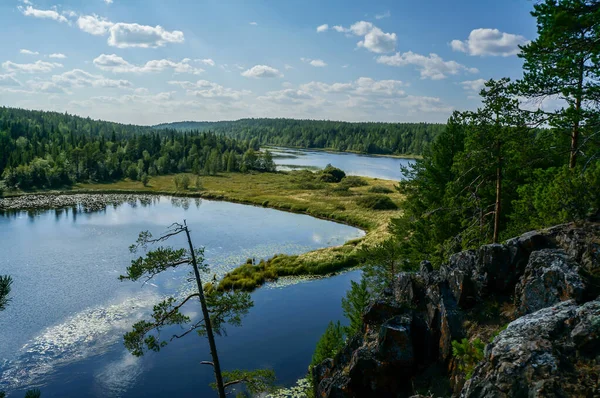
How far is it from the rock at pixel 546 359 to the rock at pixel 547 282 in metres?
1.71

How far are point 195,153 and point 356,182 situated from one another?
69883mm

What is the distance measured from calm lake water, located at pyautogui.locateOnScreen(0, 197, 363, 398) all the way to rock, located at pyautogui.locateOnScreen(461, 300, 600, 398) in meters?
20.4

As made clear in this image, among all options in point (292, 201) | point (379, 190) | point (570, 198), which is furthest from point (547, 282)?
point (379, 190)

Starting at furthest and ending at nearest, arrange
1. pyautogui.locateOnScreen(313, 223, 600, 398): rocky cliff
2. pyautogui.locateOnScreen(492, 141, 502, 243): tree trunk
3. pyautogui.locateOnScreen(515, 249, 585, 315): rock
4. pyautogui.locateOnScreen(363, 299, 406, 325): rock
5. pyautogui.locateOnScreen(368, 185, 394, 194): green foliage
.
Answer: pyautogui.locateOnScreen(368, 185, 394, 194): green foliage → pyautogui.locateOnScreen(492, 141, 502, 243): tree trunk → pyautogui.locateOnScreen(363, 299, 406, 325): rock → pyautogui.locateOnScreen(515, 249, 585, 315): rock → pyautogui.locateOnScreen(313, 223, 600, 398): rocky cliff

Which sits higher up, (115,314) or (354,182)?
(354,182)

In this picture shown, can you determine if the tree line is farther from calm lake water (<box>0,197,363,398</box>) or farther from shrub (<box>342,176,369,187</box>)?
shrub (<box>342,176,369,187</box>)

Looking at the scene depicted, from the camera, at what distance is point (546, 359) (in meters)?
7.31

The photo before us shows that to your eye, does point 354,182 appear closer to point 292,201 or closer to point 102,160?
point 292,201

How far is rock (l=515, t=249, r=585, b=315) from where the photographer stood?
32.8 ft

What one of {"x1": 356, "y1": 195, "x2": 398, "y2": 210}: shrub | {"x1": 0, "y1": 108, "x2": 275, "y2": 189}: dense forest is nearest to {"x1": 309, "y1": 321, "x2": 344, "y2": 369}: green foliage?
{"x1": 356, "y1": 195, "x2": 398, "y2": 210}: shrub

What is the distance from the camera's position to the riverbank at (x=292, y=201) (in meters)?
46.9

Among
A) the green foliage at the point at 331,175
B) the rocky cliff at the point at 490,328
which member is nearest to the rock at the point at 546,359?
the rocky cliff at the point at 490,328

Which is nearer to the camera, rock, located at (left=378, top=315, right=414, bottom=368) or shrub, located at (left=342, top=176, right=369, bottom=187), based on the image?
rock, located at (left=378, top=315, right=414, bottom=368)

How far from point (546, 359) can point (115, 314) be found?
3494 centimetres
